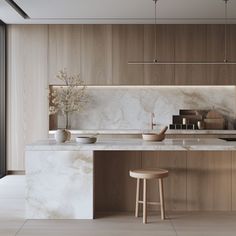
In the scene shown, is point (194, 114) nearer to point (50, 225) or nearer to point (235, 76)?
point (235, 76)

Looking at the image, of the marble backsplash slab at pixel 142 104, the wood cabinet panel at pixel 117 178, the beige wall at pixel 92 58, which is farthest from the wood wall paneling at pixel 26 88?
the wood cabinet panel at pixel 117 178

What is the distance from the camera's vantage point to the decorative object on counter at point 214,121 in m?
7.06

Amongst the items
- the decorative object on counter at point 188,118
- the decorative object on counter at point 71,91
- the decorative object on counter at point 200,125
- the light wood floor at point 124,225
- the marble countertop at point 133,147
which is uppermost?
the decorative object on counter at point 71,91

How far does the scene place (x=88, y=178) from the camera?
434 centimetres

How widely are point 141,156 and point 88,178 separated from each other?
2.29 ft

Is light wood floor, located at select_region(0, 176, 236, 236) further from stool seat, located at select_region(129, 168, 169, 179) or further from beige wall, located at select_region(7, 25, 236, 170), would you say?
beige wall, located at select_region(7, 25, 236, 170)

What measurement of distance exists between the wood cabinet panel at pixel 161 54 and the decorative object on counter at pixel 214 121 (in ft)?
2.85

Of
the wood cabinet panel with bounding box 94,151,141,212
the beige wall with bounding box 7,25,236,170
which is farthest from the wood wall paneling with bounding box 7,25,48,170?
the wood cabinet panel with bounding box 94,151,141,212

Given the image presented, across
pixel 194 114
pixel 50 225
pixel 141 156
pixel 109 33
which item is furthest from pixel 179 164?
pixel 109 33

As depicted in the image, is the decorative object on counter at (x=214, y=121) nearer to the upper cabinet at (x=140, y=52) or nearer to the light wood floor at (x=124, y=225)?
the upper cabinet at (x=140, y=52)

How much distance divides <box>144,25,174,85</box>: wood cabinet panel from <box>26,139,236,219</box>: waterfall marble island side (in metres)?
2.82

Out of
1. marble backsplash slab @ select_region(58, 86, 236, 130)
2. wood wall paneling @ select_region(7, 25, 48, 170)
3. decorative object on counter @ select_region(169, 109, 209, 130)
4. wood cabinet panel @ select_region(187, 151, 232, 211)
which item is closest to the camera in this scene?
wood cabinet panel @ select_region(187, 151, 232, 211)

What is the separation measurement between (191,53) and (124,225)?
3.77 meters

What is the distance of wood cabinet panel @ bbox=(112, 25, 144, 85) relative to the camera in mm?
7039
